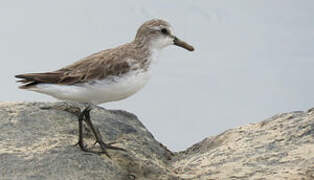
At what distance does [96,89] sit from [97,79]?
0.11 meters

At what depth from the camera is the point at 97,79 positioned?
21.8 feet

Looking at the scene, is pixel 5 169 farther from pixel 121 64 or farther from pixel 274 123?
pixel 274 123

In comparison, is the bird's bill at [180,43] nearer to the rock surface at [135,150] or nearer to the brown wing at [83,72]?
the brown wing at [83,72]

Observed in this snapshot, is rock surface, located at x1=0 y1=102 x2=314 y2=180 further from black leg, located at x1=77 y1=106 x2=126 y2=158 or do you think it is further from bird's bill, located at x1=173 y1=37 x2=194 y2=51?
bird's bill, located at x1=173 y1=37 x2=194 y2=51

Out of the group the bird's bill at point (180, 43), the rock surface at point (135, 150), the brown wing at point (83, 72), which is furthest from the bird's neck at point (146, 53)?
the rock surface at point (135, 150)

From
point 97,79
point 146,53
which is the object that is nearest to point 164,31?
point 146,53

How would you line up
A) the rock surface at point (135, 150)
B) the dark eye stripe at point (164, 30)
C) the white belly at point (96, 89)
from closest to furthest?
the rock surface at point (135, 150) → the white belly at point (96, 89) → the dark eye stripe at point (164, 30)

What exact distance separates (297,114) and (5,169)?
12.7 ft

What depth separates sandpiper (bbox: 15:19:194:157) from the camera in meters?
6.62

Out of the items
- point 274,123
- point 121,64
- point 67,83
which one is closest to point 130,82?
point 121,64

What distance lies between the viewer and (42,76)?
6688 mm

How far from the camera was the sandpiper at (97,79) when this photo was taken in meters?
6.62

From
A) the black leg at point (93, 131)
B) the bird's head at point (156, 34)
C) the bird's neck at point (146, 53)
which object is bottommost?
the black leg at point (93, 131)

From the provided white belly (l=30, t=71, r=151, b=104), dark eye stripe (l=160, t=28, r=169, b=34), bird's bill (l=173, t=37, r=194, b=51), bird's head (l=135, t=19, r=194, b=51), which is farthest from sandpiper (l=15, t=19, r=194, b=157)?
bird's bill (l=173, t=37, r=194, b=51)
